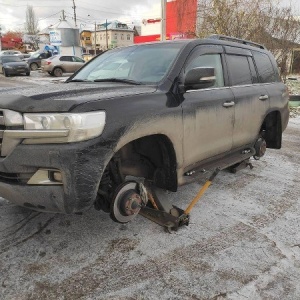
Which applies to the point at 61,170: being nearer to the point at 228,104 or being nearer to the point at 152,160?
the point at 152,160

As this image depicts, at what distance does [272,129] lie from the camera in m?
5.12

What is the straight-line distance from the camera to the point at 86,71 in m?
4.10

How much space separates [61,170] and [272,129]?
12.5 feet

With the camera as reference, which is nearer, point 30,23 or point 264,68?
point 264,68

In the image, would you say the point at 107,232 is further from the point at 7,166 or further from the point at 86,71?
the point at 86,71

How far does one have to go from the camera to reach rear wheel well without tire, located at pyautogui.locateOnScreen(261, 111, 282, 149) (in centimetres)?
504

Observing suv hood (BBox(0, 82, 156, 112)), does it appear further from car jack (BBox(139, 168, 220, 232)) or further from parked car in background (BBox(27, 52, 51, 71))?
parked car in background (BBox(27, 52, 51, 71))

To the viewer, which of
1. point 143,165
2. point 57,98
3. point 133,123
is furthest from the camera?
point 143,165

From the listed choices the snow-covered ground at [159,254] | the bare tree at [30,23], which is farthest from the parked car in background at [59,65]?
the bare tree at [30,23]

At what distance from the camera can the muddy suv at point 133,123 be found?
7.69 feet

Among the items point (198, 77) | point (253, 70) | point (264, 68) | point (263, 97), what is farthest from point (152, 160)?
point (264, 68)

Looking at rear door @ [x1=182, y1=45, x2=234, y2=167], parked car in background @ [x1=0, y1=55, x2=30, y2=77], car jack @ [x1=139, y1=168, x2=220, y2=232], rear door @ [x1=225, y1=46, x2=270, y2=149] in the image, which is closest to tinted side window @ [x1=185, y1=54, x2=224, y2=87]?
rear door @ [x1=182, y1=45, x2=234, y2=167]

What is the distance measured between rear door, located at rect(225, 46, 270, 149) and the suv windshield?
3.02 feet

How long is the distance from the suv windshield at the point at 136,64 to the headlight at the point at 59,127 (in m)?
1.10
